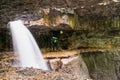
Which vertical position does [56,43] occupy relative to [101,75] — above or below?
above

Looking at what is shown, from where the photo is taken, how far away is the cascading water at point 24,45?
669 inches

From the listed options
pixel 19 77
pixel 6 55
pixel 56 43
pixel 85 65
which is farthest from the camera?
pixel 56 43

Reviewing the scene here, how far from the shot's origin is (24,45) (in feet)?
58.3

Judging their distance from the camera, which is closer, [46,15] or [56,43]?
[46,15]

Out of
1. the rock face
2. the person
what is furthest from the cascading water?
the rock face

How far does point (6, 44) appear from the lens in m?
19.3

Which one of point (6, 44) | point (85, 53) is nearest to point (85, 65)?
point (85, 53)

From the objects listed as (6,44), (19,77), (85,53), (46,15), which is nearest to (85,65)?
(85,53)

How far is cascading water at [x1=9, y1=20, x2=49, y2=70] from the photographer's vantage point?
55.8ft

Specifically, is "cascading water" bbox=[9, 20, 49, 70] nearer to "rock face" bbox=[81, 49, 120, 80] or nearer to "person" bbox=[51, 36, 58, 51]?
"person" bbox=[51, 36, 58, 51]

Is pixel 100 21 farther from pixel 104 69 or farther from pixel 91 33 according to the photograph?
pixel 104 69

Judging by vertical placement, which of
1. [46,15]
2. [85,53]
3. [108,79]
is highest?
[46,15]

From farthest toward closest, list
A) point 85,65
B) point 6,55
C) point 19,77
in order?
point 85,65 → point 6,55 → point 19,77

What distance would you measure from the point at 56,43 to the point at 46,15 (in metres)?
2.61
